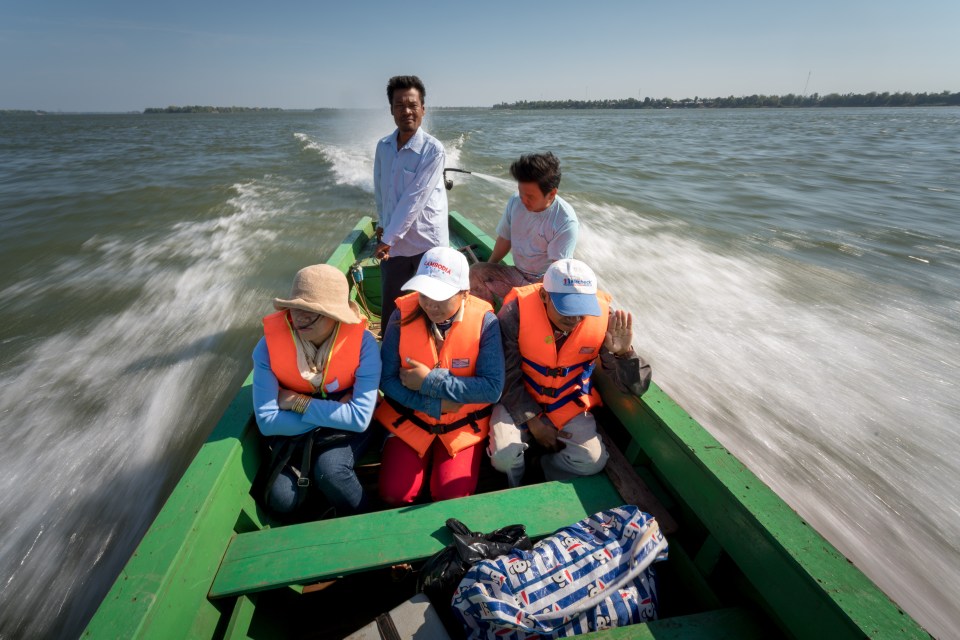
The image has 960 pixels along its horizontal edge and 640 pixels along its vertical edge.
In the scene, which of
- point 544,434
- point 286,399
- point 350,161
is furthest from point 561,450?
A: point 350,161

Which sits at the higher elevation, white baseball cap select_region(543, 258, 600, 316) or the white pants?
white baseball cap select_region(543, 258, 600, 316)

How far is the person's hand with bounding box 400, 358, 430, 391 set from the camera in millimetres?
1856

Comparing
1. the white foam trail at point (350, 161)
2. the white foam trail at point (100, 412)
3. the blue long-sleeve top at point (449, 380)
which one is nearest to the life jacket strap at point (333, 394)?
the blue long-sleeve top at point (449, 380)

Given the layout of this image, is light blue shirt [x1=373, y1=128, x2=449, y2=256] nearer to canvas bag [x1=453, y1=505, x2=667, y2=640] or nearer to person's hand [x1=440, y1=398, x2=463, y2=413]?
person's hand [x1=440, y1=398, x2=463, y2=413]

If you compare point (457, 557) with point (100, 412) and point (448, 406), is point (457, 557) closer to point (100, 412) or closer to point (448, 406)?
point (448, 406)

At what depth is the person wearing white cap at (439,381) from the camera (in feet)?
6.14

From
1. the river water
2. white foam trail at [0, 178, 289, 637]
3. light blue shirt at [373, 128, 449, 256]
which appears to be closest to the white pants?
light blue shirt at [373, 128, 449, 256]

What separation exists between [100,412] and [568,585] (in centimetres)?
403

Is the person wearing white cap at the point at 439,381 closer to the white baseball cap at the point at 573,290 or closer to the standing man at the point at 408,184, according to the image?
the white baseball cap at the point at 573,290

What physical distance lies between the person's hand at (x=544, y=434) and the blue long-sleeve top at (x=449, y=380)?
27 cm

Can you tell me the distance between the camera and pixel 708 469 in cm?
153

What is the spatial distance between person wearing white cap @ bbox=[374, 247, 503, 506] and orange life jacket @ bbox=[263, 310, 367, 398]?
0.16 metres

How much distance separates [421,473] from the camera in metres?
2.00

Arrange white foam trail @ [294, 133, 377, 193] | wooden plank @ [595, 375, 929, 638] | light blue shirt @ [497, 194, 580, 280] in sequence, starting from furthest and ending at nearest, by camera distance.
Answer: white foam trail @ [294, 133, 377, 193], light blue shirt @ [497, 194, 580, 280], wooden plank @ [595, 375, 929, 638]
